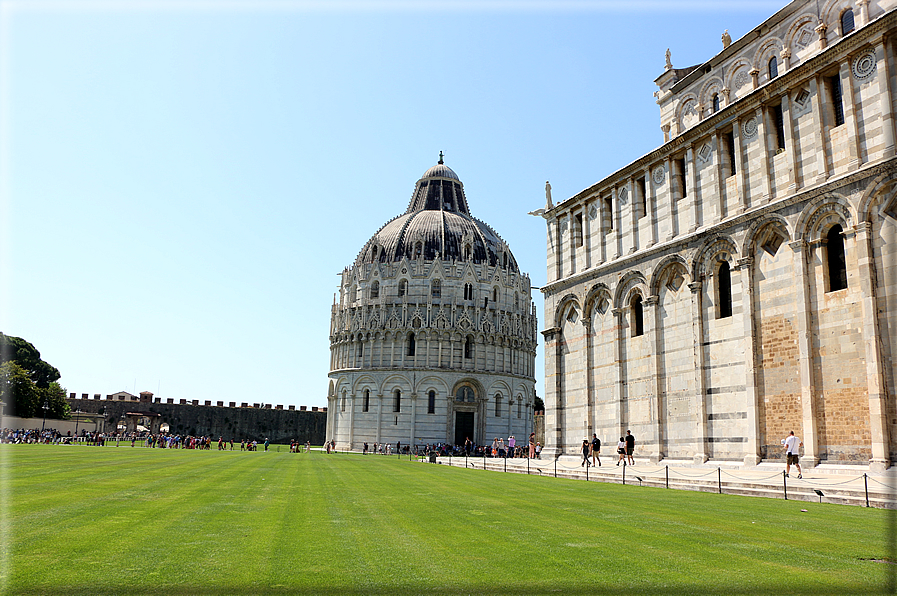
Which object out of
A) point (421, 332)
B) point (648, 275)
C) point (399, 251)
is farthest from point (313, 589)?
point (399, 251)

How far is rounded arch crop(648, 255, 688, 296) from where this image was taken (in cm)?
2740

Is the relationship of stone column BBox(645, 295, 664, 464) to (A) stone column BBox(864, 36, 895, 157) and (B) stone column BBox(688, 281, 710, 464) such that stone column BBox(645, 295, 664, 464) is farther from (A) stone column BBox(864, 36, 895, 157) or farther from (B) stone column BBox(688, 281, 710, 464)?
(A) stone column BBox(864, 36, 895, 157)

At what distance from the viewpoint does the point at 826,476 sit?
754 inches

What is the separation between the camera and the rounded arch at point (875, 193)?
19094 mm

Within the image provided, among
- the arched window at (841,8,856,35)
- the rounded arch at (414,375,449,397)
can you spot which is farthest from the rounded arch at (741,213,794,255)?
the rounded arch at (414,375,449,397)

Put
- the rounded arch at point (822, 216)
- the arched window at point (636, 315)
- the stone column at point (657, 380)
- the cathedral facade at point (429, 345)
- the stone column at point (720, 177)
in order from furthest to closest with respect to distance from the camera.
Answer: the cathedral facade at point (429, 345), the arched window at point (636, 315), the stone column at point (657, 380), the stone column at point (720, 177), the rounded arch at point (822, 216)

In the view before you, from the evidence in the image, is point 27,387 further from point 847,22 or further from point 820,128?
point 847,22

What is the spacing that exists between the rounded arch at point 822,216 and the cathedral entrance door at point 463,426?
185 feet

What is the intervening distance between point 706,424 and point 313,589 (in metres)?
21.7

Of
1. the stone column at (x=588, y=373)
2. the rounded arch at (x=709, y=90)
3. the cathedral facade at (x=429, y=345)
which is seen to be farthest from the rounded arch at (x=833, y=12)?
the cathedral facade at (x=429, y=345)

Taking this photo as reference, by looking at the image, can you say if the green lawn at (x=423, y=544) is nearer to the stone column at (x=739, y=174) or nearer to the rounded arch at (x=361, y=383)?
the stone column at (x=739, y=174)

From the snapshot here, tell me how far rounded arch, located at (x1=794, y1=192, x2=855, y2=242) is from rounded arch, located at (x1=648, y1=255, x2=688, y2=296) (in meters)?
5.90

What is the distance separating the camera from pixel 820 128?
21.7m

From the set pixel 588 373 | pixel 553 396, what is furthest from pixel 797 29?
pixel 553 396
